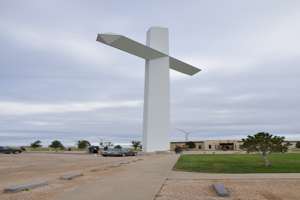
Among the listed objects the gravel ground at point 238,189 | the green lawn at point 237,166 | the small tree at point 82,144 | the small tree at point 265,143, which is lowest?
the gravel ground at point 238,189

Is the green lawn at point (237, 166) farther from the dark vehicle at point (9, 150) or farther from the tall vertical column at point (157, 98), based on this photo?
the dark vehicle at point (9, 150)

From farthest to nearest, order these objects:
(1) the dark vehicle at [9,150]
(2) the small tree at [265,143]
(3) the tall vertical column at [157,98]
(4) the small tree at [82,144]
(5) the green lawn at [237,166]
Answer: (4) the small tree at [82,144] < (1) the dark vehicle at [9,150] < (3) the tall vertical column at [157,98] < (2) the small tree at [265,143] < (5) the green lawn at [237,166]

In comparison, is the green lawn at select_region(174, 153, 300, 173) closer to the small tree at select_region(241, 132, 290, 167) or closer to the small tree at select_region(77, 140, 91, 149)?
the small tree at select_region(241, 132, 290, 167)

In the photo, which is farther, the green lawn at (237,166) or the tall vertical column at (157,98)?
the tall vertical column at (157,98)

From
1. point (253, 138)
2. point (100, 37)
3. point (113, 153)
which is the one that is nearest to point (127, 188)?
point (253, 138)

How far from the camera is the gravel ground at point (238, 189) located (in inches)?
447

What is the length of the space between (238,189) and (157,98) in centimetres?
3756

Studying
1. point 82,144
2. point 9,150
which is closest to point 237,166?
point 9,150

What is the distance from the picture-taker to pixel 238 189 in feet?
42.5

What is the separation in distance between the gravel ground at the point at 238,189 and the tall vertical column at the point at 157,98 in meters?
34.5

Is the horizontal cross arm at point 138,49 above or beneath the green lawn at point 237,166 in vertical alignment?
above

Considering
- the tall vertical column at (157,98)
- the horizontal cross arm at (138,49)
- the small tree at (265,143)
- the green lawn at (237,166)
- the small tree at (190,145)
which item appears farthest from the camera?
the small tree at (190,145)

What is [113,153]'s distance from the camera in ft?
161

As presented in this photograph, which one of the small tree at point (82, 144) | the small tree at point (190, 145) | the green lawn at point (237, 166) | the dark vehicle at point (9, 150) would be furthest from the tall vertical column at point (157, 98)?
the small tree at point (190, 145)
